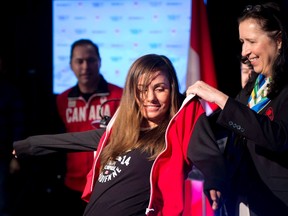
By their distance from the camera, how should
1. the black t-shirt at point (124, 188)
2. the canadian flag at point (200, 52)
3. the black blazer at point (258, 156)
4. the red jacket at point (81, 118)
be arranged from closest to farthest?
the black blazer at point (258, 156), the black t-shirt at point (124, 188), the canadian flag at point (200, 52), the red jacket at point (81, 118)

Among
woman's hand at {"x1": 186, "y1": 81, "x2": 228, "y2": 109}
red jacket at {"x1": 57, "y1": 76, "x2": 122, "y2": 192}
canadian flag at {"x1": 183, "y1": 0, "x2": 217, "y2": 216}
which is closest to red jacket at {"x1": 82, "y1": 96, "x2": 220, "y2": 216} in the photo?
woman's hand at {"x1": 186, "y1": 81, "x2": 228, "y2": 109}

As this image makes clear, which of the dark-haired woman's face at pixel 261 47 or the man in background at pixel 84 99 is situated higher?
the dark-haired woman's face at pixel 261 47

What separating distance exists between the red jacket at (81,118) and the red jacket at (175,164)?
78.2 inches

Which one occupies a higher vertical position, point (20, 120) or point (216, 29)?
point (216, 29)

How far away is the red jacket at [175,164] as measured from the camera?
2561 mm

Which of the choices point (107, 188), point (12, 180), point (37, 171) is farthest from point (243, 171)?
Answer: point (12, 180)

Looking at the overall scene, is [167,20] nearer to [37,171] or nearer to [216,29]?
[216,29]

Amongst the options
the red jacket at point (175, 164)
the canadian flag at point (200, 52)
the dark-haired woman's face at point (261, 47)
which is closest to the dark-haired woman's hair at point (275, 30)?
the dark-haired woman's face at point (261, 47)

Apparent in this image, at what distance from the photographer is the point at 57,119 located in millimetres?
4961

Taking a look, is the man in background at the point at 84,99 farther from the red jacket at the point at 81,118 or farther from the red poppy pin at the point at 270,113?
the red poppy pin at the point at 270,113

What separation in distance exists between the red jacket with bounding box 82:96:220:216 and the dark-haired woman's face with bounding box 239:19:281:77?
0.31 metres

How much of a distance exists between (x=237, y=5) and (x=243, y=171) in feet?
9.14

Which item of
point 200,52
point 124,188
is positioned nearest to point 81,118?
point 200,52

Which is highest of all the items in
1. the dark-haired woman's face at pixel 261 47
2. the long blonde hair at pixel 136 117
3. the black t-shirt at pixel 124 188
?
the dark-haired woman's face at pixel 261 47
